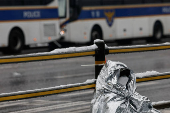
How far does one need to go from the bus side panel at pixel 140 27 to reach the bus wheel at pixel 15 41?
8.21 metres

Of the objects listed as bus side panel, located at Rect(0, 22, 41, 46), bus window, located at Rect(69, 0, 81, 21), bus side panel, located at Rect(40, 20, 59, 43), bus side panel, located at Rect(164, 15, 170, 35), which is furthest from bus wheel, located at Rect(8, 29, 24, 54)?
bus side panel, located at Rect(164, 15, 170, 35)

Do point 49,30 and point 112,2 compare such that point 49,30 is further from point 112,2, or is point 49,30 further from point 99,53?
point 99,53

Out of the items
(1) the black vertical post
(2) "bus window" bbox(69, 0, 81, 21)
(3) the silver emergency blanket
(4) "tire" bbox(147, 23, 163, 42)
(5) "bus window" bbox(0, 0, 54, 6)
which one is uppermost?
(5) "bus window" bbox(0, 0, 54, 6)

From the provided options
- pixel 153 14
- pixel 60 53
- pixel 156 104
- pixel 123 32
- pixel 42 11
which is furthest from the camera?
pixel 153 14

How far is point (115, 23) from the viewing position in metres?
25.7

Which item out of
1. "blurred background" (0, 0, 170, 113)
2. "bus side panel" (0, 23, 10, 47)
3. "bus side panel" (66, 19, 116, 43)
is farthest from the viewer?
"bus side panel" (66, 19, 116, 43)

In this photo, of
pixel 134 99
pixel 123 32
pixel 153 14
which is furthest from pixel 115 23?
pixel 134 99

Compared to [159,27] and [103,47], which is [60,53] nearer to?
[103,47]

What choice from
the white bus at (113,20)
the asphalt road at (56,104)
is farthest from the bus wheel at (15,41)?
the asphalt road at (56,104)

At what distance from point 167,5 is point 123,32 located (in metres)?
4.60

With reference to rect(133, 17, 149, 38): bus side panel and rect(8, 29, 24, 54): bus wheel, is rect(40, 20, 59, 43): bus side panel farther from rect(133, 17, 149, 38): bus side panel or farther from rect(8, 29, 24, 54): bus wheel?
rect(133, 17, 149, 38): bus side panel

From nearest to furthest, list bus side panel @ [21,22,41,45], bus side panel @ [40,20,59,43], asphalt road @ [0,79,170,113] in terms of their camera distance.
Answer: asphalt road @ [0,79,170,113], bus side panel @ [21,22,41,45], bus side panel @ [40,20,59,43]

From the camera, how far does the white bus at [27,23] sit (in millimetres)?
19791

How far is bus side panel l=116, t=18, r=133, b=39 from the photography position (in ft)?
85.1
